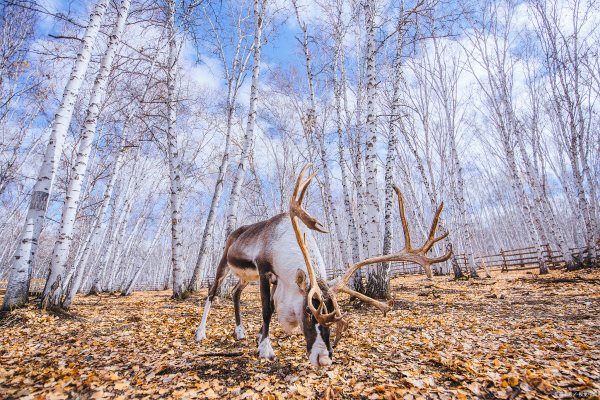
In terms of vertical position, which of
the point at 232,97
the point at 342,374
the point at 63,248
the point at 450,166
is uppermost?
the point at 232,97

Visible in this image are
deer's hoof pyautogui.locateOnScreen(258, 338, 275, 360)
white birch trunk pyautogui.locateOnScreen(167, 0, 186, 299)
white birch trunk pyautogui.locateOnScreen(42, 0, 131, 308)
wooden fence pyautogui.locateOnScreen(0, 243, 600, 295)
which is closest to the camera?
deer's hoof pyautogui.locateOnScreen(258, 338, 275, 360)

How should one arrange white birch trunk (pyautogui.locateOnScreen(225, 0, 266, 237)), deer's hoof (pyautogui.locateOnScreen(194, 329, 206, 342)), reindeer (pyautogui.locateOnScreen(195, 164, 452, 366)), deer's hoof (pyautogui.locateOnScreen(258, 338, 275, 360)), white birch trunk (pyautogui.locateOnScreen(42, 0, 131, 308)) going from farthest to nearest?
white birch trunk (pyautogui.locateOnScreen(225, 0, 266, 237))
white birch trunk (pyautogui.locateOnScreen(42, 0, 131, 308))
deer's hoof (pyautogui.locateOnScreen(194, 329, 206, 342))
deer's hoof (pyautogui.locateOnScreen(258, 338, 275, 360))
reindeer (pyautogui.locateOnScreen(195, 164, 452, 366))

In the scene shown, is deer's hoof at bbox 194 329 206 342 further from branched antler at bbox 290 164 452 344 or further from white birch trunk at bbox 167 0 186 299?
white birch trunk at bbox 167 0 186 299

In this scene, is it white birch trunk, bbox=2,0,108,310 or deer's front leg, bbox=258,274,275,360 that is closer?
deer's front leg, bbox=258,274,275,360

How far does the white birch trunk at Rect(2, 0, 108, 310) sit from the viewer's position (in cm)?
534

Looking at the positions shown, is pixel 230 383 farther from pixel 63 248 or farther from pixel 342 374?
pixel 63 248

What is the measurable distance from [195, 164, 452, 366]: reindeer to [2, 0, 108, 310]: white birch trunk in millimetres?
3869

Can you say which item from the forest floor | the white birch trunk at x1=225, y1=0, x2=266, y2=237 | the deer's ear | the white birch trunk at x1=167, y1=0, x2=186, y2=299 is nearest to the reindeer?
the deer's ear

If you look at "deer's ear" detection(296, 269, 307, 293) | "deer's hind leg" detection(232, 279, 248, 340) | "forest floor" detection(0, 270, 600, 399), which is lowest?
"forest floor" detection(0, 270, 600, 399)

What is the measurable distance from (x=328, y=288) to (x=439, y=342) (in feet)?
Answer: 7.35

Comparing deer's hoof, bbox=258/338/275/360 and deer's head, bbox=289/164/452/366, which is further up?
deer's head, bbox=289/164/452/366

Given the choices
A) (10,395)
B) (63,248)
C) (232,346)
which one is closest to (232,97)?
(63,248)

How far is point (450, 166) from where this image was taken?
1952cm

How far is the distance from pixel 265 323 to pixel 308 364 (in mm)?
771
